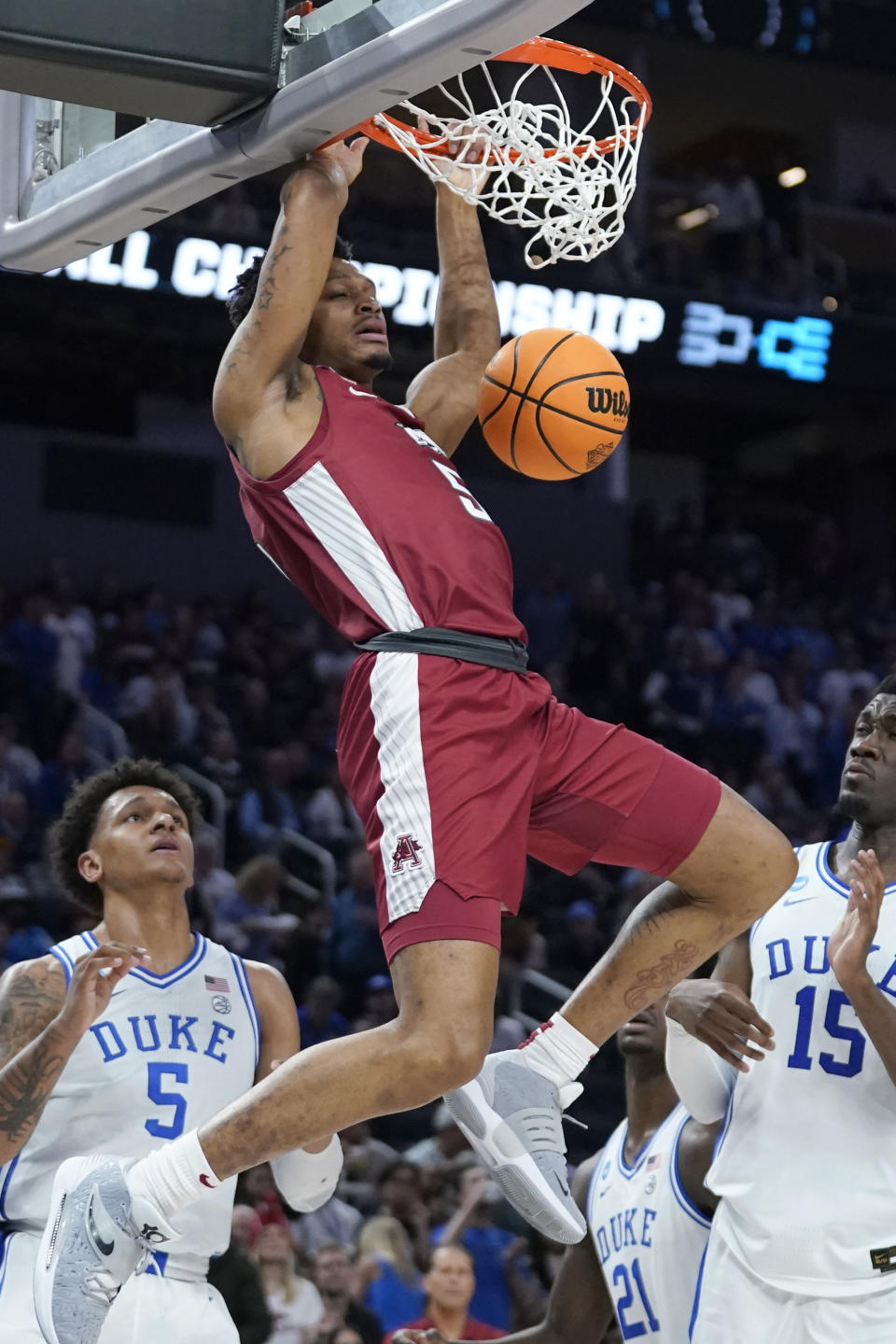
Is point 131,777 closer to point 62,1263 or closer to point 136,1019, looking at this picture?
point 136,1019

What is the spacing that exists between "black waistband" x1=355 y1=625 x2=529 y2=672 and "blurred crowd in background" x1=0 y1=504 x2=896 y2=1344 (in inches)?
162

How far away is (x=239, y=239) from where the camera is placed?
1377cm

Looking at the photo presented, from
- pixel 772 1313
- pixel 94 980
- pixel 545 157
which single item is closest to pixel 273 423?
pixel 545 157

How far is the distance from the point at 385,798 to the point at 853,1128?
1.67m

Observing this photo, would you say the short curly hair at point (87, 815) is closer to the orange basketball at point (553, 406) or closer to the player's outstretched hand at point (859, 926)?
the orange basketball at point (553, 406)

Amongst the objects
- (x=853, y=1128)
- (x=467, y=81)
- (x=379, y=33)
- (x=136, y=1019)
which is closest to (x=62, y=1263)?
(x=136, y=1019)

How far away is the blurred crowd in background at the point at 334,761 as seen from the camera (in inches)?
321

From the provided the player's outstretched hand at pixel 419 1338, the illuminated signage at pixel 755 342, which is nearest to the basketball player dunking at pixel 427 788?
the player's outstretched hand at pixel 419 1338

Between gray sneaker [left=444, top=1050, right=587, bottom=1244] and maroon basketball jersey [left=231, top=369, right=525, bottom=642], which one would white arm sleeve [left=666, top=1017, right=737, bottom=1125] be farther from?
maroon basketball jersey [left=231, top=369, right=525, bottom=642]

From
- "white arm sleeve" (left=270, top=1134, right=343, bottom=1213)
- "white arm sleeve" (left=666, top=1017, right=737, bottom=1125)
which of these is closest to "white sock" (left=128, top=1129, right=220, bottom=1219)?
"white arm sleeve" (left=270, top=1134, right=343, bottom=1213)

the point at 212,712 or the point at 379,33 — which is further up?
the point at 379,33

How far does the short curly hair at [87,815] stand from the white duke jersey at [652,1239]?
1758mm

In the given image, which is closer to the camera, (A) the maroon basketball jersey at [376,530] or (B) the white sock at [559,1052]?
(A) the maroon basketball jersey at [376,530]

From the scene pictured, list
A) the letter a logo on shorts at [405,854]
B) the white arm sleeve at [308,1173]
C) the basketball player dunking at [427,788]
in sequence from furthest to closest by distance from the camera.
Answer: the white arm sleeve at [308,1173] < the letter a logo on shorts at [405,854] < the basketball player dunking at [427,788]
